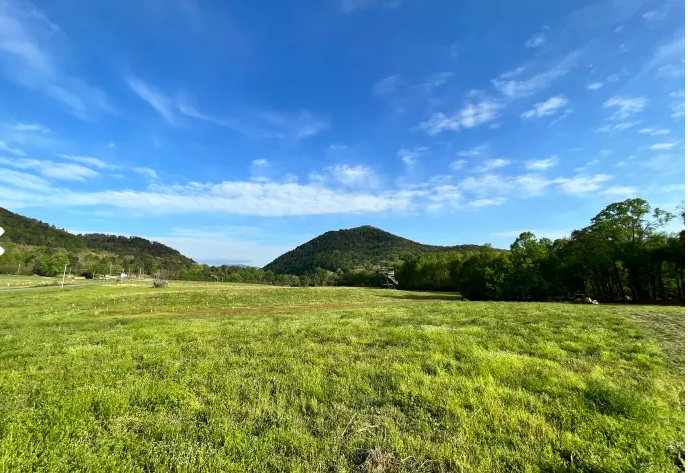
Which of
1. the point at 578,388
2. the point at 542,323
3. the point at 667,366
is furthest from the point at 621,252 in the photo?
the point at 578,388

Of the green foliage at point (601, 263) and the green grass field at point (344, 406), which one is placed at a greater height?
the green foliage at point (601, 263)

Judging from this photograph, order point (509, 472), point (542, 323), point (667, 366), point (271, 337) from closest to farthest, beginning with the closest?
point (509, 472), point (667, 366), point (271, 337), point (542, 323)

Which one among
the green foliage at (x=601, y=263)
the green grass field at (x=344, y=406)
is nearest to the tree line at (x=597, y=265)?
the green foliage at (x=601, y=263)

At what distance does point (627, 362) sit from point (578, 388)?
3.37m

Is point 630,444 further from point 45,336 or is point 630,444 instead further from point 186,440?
point 45,336

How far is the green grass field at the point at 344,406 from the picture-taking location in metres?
4.29

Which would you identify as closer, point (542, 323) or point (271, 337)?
point (271, 337)

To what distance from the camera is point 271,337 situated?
12.1 meters

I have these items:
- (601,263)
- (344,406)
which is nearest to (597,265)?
(601,263)

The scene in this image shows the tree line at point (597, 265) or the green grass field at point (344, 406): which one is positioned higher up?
the tree line at point (597, 265)

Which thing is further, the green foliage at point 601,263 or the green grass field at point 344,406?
the green foliage at point 601,263

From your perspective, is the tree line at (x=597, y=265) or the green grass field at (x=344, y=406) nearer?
the green grass field at (x=344, y=406)

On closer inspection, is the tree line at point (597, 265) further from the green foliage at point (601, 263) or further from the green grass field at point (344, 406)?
the green grass field at point (344, 406)

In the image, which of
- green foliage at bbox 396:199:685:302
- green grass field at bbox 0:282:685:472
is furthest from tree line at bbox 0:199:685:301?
green grass field at bbox 0:282:685:472
